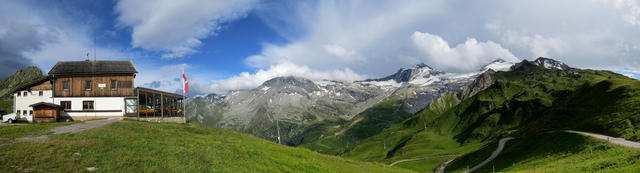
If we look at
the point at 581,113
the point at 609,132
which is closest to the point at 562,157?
the point at 609,132

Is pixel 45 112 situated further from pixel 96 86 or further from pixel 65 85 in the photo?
pixel 96 86

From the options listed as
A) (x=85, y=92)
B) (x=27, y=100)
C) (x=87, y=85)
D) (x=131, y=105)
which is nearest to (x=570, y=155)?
(x=131, y=105)

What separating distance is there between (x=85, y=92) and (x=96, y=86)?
7.62 feet

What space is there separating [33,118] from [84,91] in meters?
9.34

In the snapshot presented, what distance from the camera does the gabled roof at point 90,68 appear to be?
212 feet

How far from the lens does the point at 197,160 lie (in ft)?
84.9

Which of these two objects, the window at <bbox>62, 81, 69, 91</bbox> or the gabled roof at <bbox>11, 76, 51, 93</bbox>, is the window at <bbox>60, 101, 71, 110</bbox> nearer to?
the window at <bbox>62, 81, 69, 91</bbox>

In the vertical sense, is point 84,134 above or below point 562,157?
above

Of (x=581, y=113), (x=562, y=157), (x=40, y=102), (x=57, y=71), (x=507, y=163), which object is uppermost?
(x=57, y=71)

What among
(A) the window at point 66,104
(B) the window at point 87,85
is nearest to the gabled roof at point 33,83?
(A) the window at point 66,104

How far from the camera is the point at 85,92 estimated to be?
64938 millimetres

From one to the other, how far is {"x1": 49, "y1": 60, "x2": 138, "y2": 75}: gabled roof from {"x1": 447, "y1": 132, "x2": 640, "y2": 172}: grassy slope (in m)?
76.2

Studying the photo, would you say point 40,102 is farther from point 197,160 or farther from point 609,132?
point 609,132

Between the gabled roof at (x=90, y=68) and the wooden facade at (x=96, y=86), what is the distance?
1104 mm
